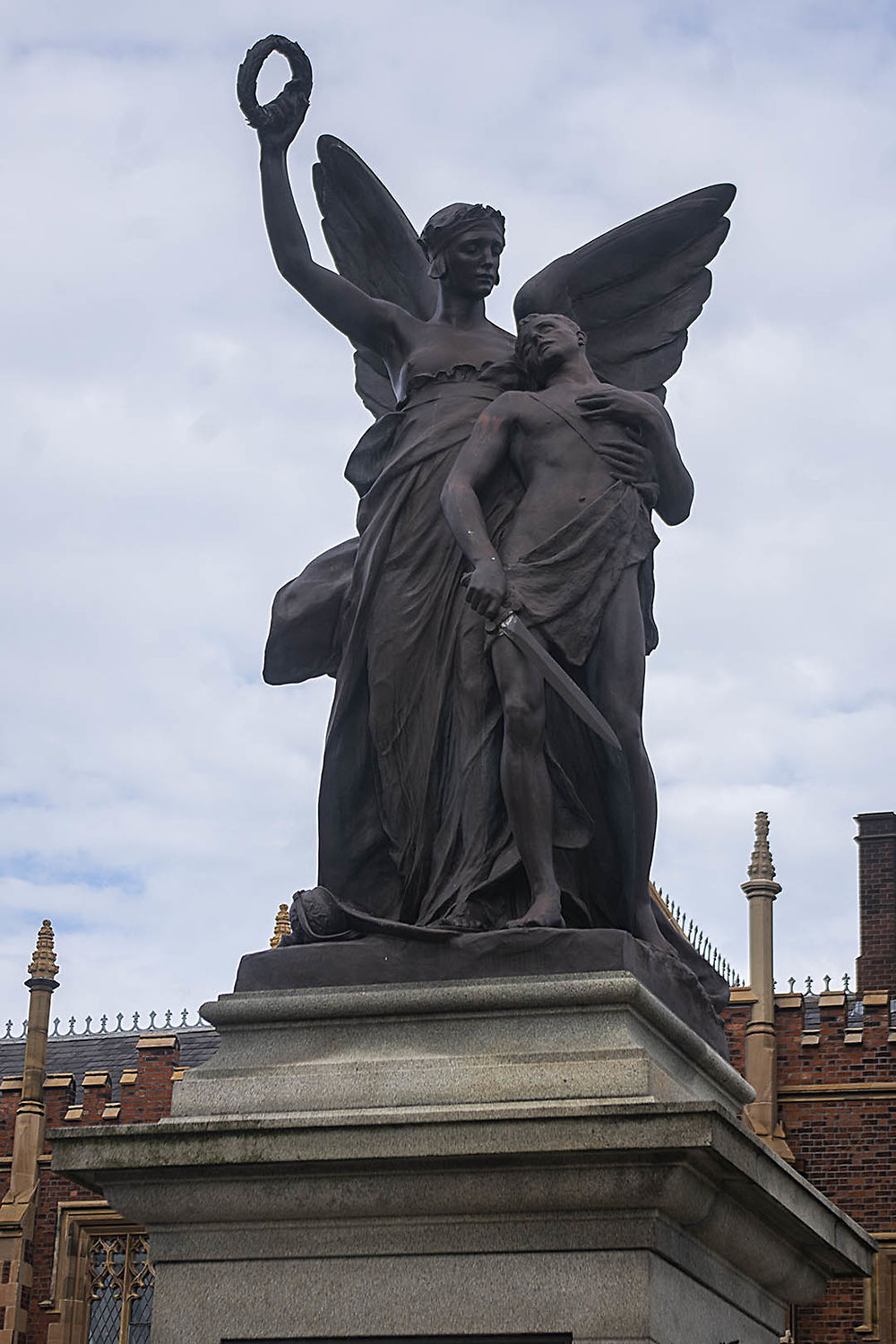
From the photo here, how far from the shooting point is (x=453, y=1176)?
5531mm

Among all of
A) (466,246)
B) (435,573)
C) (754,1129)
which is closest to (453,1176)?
(435,573)

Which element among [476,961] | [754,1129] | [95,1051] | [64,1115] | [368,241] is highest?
[95,1051]

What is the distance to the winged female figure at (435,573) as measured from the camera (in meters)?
6.57

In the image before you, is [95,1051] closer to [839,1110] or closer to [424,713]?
[839,1110]

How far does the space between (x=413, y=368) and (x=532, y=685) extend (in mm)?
1478

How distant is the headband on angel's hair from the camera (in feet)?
24.2

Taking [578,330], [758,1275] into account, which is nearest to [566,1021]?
[758,1275]

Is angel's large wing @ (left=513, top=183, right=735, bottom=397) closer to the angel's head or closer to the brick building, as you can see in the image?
the angel's head

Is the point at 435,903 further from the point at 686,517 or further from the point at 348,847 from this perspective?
the point at 686,517

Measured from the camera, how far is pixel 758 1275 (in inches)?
245

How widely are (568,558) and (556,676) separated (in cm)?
42

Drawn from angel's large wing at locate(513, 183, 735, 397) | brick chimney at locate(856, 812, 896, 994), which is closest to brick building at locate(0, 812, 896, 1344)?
brick chimney at locate(856, 812, 896, 994)

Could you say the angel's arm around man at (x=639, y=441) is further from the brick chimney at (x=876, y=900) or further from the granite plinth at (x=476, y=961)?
the brick chimney at (x=876, y=900)

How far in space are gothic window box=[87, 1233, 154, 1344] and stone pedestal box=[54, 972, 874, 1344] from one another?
19.7 metres
